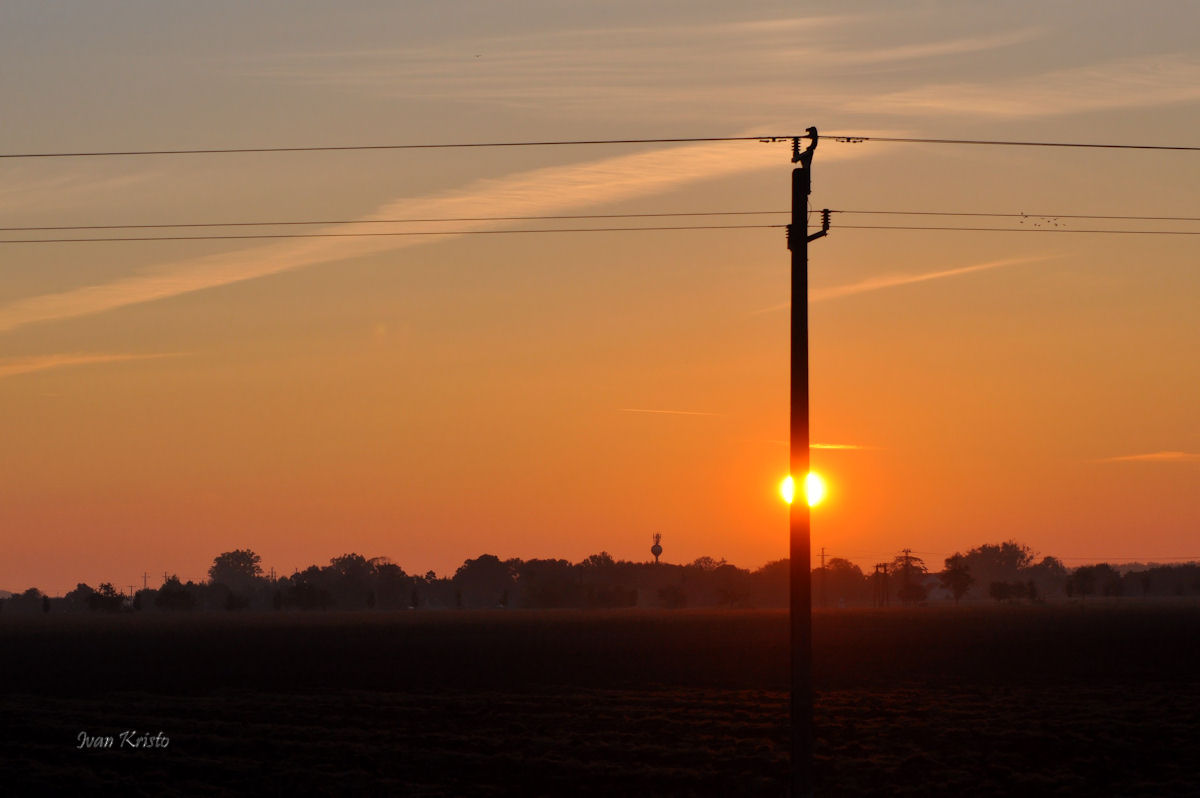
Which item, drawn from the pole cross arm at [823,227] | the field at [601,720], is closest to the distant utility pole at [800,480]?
the pole cross arm at [823,227]

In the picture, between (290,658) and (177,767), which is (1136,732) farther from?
(290,658)

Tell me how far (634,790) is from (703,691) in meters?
23.3

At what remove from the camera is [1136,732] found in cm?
4328

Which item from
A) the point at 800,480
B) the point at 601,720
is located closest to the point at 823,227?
the point at 800,480

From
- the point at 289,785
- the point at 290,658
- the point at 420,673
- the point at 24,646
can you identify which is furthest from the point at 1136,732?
the point at 24,646

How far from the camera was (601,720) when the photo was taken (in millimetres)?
46938

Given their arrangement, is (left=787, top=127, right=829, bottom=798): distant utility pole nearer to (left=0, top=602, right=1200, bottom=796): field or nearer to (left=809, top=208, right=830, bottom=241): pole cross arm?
(left=809, top=208, right=830, bottom=241): pole cross arm
